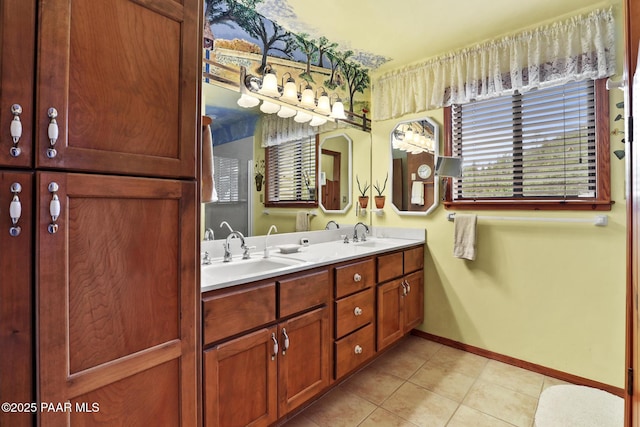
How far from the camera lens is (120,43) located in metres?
0.87

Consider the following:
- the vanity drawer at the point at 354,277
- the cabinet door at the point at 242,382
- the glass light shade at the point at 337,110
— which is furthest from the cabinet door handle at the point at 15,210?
the glass light shade at the point at 337,110

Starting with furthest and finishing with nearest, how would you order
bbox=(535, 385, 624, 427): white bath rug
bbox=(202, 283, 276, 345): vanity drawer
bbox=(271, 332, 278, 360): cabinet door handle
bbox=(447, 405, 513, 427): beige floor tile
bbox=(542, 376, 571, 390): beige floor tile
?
bbox=(542, 376, 571, 390): beige floor tile < bbox=(447, 405, 513, 427): beige floor tile < bbox=(535, 385, 624, 427): white bath rug < bbox=(271, 332, 278, 360): cabinet door handle < bbox=(202, 283, 276, 345): vanity drawer

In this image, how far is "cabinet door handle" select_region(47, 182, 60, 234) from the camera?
75 cm

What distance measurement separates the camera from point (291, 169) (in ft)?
7.64

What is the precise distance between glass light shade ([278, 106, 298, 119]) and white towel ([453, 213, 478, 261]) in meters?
1.51

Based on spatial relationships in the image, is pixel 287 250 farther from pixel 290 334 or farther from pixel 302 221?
pixel 290 334

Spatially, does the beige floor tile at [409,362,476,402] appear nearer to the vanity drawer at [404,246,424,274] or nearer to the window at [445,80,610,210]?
the vanity drawer at [404,246,424,274]

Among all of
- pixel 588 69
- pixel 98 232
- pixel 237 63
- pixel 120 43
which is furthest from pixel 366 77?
pixel 98 232

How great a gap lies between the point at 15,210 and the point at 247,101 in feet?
4.92

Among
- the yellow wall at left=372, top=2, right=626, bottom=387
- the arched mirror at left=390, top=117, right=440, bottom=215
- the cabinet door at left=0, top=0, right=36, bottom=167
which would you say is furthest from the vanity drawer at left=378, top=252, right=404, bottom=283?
the cabinet door at left=0, top=0, right=36, bottom=167

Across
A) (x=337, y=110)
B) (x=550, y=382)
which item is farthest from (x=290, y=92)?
(x=550, y=382)

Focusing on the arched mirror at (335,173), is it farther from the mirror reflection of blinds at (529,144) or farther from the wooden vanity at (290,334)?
the mirror reflection of blinds at (529,144)

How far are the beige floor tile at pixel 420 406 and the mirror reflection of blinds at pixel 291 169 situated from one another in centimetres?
150

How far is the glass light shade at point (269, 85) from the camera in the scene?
6.82ft
